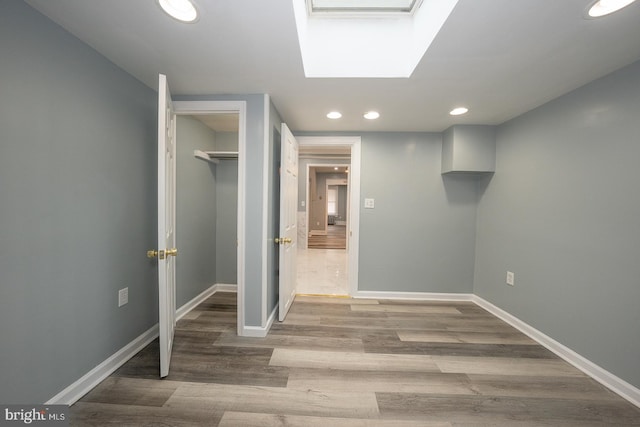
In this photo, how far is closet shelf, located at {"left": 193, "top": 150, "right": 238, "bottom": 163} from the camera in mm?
2739

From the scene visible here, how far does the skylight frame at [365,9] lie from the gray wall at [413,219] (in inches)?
59.9

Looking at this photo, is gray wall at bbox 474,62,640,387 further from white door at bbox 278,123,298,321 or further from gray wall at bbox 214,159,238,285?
gray wall at bbox 214,159,238,285

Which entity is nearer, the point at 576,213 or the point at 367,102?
the point at 576,213

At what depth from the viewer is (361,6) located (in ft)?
5.28

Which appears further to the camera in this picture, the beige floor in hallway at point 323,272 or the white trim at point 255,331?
the beige floor in hallway at point 323,272

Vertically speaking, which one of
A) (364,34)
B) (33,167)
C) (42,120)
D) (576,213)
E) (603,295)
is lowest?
(603,295)

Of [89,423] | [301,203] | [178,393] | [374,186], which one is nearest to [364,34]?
[374,186]

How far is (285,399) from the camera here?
147 cm

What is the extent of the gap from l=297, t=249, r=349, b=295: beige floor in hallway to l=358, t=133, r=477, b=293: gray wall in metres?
0.59

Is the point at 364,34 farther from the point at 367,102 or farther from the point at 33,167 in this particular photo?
the point at 33,167

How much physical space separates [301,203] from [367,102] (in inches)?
171

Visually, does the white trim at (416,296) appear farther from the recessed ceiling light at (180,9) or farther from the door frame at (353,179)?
the recessed ceiling light at (180,9)

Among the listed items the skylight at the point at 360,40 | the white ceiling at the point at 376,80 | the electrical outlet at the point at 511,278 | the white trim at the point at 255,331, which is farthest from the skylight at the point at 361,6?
the electrical outlet at the point at 511,278

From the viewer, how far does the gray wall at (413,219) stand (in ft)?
10.1
